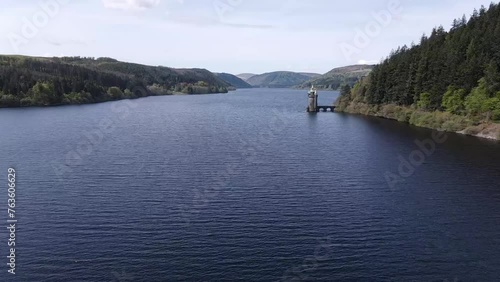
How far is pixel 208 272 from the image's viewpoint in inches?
1391

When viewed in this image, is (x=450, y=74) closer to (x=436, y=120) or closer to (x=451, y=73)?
(x=451, y=73)

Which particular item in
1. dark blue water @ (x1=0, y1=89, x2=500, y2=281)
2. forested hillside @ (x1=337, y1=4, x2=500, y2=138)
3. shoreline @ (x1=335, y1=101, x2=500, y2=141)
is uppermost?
forested hillside @ (x1=337, y1=4, x2=500, y2=138)

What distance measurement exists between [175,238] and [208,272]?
7.19 metres

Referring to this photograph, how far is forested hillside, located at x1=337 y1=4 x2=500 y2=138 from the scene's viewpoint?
340ft

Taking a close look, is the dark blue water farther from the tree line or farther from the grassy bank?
the tree line

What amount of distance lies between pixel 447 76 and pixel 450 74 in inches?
45.7

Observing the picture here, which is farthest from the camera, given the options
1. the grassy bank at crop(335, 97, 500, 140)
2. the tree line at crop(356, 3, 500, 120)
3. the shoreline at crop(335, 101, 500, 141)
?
the tree line at crop(356, 3, 500, 120)

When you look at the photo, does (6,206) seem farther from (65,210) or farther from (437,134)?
(437,134)

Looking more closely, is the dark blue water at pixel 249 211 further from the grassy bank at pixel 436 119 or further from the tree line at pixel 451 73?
the tree line at pixel 451 73

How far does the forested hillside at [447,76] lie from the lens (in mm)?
103500

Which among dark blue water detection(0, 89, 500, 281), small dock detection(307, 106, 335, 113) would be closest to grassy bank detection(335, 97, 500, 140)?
dark blue water detection(0, 89, 500, 281)

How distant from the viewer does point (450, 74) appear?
116438 mm

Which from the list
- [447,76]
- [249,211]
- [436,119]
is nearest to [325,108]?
[447,76]

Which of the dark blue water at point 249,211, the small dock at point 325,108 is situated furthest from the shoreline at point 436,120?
the small dock at point 325,108
